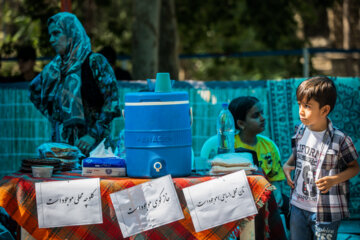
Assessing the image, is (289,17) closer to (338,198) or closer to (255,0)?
(255,0)

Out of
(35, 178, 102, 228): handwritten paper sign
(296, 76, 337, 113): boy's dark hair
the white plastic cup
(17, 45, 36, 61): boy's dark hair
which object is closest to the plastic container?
(35, 178, 102, 228): handwritten paper sign

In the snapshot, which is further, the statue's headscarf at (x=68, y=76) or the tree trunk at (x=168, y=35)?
the tree trunk at (x=168, y=35)

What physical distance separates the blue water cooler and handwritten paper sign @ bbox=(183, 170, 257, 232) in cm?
18

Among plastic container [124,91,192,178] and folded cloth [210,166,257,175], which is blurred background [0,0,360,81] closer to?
plastic container [124,91,192,178]

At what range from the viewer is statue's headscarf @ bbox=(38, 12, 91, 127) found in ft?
16.1

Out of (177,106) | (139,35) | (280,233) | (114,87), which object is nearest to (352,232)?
(280,233)

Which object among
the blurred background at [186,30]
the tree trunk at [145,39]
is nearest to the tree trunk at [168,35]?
the blurred background at [186,30]

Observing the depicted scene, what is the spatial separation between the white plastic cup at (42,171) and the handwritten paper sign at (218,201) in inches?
34.3

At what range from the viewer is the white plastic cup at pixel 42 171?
3.62 meters

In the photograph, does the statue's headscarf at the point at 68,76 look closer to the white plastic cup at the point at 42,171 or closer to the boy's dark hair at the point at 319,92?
the white plastic cup at the point at 42,171

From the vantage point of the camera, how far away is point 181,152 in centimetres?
345

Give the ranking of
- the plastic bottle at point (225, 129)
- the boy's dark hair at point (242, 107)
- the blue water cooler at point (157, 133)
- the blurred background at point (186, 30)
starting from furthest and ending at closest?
the blurred background at point (186, 30), the boy's dark hair at point (242, 107), the plastic bottle at point (225, 129), the blue water cooler at point (157, 133)

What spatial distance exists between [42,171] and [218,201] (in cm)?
110

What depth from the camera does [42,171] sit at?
3.63m
